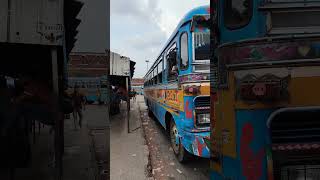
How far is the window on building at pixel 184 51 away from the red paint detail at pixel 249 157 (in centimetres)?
351

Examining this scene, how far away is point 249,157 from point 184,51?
12.6ft

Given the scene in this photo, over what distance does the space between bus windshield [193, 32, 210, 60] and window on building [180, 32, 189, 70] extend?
0.69 feet

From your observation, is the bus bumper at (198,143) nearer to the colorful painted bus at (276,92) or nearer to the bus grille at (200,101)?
the bus grille at (200,101)

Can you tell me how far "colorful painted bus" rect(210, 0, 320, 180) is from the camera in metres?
2.32

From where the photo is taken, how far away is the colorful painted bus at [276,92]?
232cm

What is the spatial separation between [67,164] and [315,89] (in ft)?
19.4

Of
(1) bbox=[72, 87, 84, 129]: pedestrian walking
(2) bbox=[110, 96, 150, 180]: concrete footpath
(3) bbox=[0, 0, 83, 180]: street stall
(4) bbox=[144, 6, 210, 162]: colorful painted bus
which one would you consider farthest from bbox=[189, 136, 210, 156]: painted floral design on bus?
(1) bbox=[72, 87, 84, 129]: pedestrian walking

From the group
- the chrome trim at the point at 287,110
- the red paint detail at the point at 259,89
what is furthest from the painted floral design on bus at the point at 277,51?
the chrome trim at the point at 287,110

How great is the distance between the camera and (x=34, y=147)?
8922mm

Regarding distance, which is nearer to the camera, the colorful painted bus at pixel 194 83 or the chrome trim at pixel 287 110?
the chrome trim at pixel 287 110

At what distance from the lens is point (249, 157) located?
242 centimetres

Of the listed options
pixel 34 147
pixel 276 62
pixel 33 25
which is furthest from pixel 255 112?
pixel 34 147

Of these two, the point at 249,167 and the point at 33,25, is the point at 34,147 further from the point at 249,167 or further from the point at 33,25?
the point at 249,167

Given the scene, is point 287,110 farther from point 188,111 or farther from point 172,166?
point 172,166
